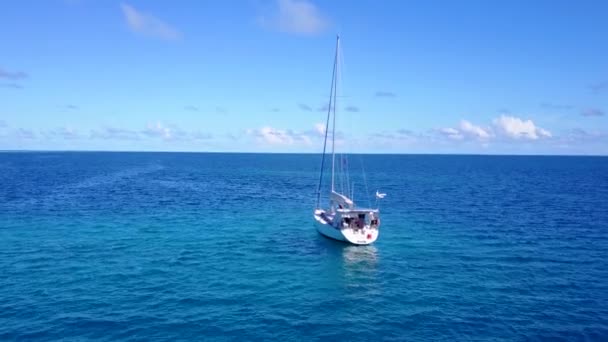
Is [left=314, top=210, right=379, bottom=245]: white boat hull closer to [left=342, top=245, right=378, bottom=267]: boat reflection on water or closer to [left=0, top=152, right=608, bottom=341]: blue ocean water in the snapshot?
[left=342, top=245, right=378, bottom=267]: boat reflection on water

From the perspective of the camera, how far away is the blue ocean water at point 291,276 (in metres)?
28.2

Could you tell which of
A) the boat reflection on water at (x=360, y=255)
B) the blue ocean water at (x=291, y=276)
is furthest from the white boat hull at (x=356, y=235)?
the blue ocean water at (x=291, y=276)

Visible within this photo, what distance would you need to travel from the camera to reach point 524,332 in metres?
27.6

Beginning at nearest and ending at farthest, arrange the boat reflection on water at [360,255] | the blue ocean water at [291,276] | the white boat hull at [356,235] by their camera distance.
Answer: the blue ocean water at [291,276] → the boat reflection on water at [360,255] → the white boat hull at [356,235]

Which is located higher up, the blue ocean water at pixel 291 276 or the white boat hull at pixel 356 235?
the white boat hull at pixel 356 235

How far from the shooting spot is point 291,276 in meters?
39.1

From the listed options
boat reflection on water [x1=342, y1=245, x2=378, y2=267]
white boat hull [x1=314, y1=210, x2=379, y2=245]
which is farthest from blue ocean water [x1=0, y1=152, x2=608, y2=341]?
white boat hull [x1=314, y1=210, x2=379, y2=245]

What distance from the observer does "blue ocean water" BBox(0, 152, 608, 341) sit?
1112 inches

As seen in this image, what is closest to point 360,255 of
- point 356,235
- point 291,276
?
point 356,235

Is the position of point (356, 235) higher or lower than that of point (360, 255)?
higher

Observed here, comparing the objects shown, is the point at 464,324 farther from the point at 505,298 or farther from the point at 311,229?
the point at 311,229

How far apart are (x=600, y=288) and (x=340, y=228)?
2745 cm

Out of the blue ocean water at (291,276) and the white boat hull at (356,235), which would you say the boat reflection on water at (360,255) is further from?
the white boat hull at (356,235)

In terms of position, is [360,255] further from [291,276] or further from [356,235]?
[291,276]
